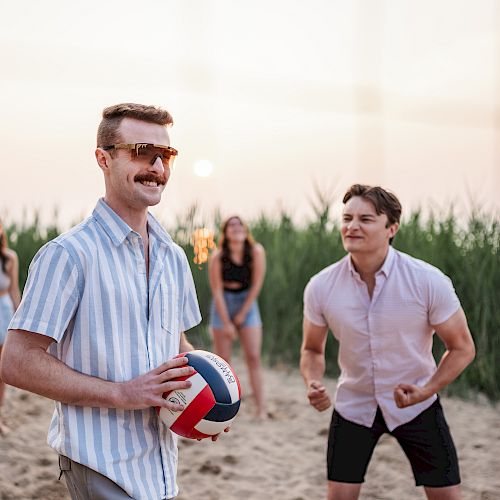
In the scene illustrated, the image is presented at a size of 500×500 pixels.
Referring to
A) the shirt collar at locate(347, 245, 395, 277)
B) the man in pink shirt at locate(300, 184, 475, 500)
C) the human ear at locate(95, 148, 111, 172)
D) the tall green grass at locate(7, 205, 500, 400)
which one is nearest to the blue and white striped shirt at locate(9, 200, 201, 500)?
the human ear at locate(95, 148, 111, 172)

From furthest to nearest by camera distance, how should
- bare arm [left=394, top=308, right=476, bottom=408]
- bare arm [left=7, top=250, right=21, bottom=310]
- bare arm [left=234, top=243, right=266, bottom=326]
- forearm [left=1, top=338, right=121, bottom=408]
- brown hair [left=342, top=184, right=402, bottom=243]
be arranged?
bare arm [left=234, top=243, right=266, bottom=326] < bare arm [left=7, top=250, right=21, bottom=310] < brown hair [left=342, top=184, right=402, bottom=243] < bare arm [left=394, top=308, right=476, bottom=408] < forearm [left=1, top=338, right=121, bottom=408]

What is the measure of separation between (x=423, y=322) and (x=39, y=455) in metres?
3.47

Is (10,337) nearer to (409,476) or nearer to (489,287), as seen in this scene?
(409,476)

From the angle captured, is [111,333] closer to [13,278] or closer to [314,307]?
[314,307]

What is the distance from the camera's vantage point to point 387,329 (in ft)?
11.0

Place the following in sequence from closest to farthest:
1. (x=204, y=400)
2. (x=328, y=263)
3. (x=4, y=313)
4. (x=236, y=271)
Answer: (x=204, y=400) → (x=4, y=313) → (x=236, y=271) → (x=328, y=263)

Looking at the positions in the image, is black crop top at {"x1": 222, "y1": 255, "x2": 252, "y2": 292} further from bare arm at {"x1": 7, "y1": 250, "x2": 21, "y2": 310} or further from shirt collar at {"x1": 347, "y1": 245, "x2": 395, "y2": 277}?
shirt collar at {"x1": 347, "y1": 245, "x2": 395, "y2": 277}

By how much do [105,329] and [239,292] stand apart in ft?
15.4

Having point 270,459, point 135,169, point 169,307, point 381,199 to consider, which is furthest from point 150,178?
point 270,459

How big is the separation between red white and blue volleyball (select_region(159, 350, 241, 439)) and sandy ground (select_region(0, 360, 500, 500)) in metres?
2.60

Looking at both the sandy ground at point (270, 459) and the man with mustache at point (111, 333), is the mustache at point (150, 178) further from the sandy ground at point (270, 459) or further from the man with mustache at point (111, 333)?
the sandy ground at point (270, 459)

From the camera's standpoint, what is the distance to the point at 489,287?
7562 millimetres

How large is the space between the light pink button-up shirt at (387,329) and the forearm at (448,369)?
0.42ft

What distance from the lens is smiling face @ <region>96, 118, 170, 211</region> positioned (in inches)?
87.1
